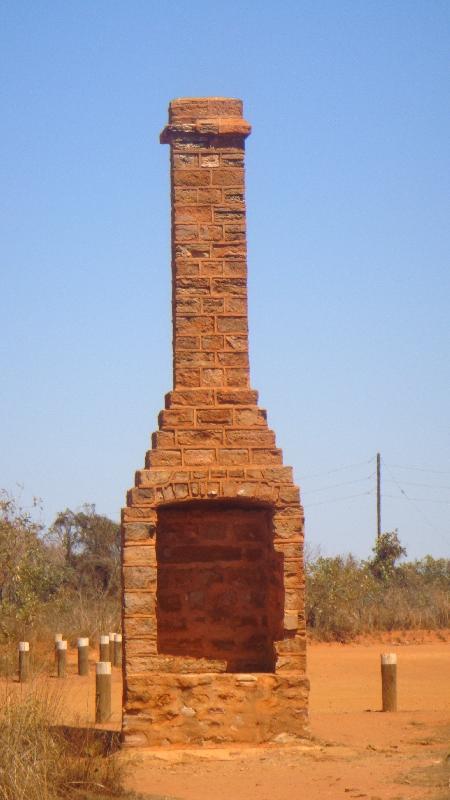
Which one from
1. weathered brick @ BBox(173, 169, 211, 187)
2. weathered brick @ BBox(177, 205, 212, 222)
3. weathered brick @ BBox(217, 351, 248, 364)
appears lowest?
weathered brick @ BBox(217, 351, 248, 364)

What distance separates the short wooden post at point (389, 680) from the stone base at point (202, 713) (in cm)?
287

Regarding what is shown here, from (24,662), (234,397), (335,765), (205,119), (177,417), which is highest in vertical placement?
(205,119)

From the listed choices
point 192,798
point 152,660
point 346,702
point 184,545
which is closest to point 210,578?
point 184,545

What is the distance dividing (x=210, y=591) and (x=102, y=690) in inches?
78.2

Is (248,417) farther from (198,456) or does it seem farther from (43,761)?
(43,761)

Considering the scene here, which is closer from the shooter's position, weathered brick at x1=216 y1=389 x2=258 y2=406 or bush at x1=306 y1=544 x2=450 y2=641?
weathered brick at x1=216 y1=389 x2=258 y2=406

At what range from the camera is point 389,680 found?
13.8 meters

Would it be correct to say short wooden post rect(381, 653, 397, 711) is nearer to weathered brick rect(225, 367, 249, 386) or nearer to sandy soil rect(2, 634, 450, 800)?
sandy soil rect(2, 634, 450, 800)

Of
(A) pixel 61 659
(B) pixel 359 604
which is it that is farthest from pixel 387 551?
(A) pixel 61 659

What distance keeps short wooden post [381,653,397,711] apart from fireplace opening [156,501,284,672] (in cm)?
218

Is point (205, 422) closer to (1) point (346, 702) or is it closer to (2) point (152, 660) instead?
(2) point (152, 660)

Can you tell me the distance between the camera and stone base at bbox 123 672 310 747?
10875mm

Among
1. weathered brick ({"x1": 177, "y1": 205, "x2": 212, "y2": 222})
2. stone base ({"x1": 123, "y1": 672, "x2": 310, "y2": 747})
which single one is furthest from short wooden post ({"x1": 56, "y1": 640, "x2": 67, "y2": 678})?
weathered brick ({"x1": 177, "y1": 205, "x2": 212, "y2": 222})

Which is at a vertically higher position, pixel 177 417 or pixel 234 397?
pixel 234 397
